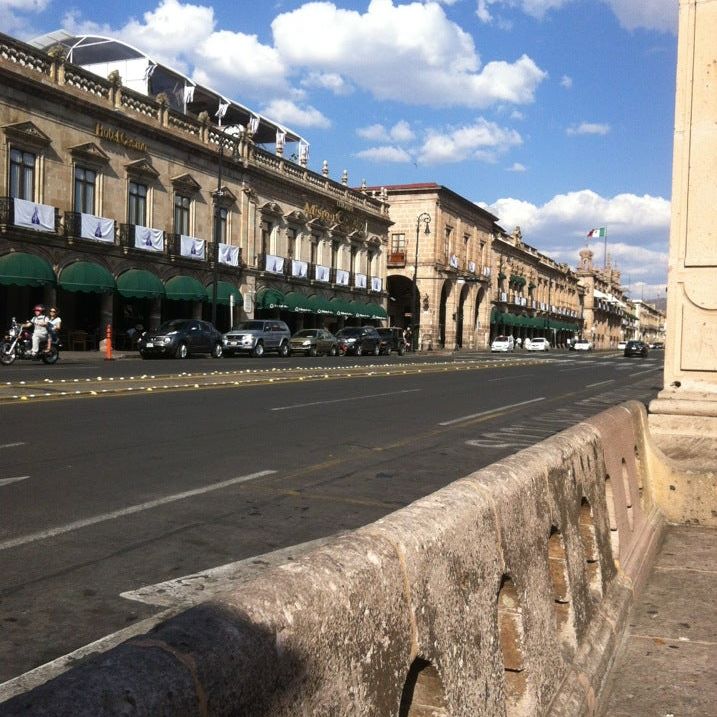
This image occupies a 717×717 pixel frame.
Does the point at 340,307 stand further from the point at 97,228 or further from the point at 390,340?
the point at 97,228

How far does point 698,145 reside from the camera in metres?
6.64

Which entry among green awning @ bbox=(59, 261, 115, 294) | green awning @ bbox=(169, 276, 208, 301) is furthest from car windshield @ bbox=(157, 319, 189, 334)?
green awning @ bbox=(169, 276, 208, 301)

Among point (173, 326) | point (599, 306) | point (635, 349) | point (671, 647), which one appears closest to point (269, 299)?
point (173, 326)

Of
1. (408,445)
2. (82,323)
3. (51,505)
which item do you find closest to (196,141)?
(82,323)

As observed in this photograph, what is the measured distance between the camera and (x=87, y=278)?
33.2 meters

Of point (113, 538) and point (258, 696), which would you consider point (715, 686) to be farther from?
point (113, 538)

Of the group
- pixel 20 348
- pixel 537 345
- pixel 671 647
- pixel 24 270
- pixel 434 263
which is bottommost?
pixel 671 647

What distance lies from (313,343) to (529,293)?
215 ft

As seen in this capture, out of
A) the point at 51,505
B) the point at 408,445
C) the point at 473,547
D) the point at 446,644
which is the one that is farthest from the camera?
the point at 408,445

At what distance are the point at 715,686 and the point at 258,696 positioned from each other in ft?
9.95

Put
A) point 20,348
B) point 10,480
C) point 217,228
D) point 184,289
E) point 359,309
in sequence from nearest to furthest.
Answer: point 10,480 < point 20,348 < point 184,289 < point 217,228 < point 359,309

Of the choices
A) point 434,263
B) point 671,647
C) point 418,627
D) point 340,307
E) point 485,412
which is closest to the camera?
point 418,627

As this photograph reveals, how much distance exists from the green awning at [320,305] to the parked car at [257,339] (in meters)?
11.5

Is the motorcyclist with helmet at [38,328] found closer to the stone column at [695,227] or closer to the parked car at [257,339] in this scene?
the parked car at [257,339]
